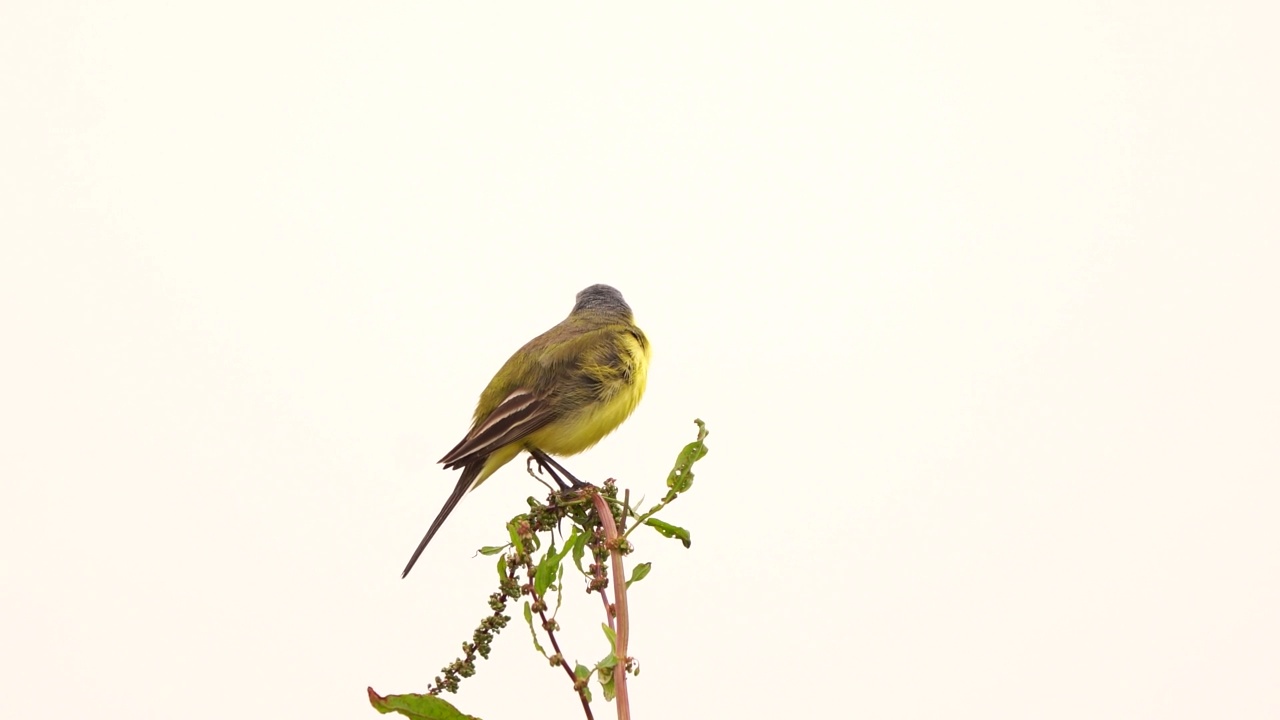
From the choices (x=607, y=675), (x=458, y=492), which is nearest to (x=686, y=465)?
(x=607, y=675)

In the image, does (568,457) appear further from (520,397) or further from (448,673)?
(448,673)

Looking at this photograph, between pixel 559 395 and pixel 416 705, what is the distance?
432 centimetres

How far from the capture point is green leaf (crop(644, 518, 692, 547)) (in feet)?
10.2

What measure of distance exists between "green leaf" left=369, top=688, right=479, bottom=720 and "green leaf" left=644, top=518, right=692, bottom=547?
0.72 m

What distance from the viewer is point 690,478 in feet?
10.2

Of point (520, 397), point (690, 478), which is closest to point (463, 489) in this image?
point (520, 397)

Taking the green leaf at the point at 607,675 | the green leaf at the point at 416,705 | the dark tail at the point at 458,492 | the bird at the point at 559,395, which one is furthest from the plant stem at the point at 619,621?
the bird at the point at 559,395

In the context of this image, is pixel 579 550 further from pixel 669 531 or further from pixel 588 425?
pixel 588 425

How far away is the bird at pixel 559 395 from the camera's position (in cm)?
661

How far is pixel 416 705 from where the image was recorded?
2.66m

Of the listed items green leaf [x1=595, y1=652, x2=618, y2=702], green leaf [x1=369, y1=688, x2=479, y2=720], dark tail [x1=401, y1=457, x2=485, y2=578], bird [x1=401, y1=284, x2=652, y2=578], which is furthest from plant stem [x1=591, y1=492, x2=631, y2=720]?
bird [x1=401, y1=284, x2=652, y2=578]

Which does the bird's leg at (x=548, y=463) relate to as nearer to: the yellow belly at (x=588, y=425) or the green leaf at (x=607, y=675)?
the yellow belly at (x=588, y=425)

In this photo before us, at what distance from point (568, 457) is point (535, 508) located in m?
3.78

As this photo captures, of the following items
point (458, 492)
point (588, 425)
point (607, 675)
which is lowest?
point (607, 675)
